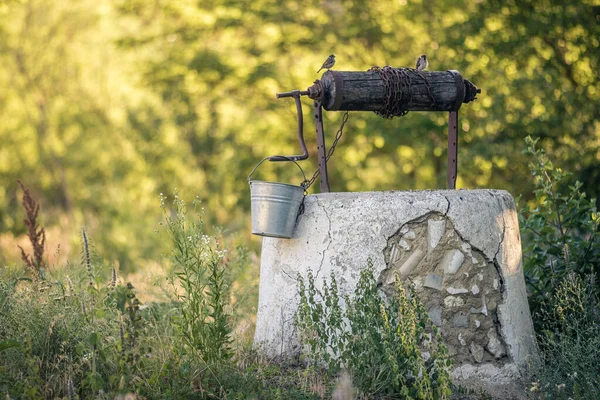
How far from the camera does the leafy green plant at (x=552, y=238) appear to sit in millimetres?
5262

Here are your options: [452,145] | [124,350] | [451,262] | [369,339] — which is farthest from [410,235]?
[124,350]

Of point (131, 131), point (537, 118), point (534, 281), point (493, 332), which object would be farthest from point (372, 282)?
point (131, 131)

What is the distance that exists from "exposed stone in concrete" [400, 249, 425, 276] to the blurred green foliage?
4472mm

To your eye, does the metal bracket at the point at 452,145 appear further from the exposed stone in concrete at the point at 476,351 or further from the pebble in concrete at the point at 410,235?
the exposed stone in concrete at the point at 476,351

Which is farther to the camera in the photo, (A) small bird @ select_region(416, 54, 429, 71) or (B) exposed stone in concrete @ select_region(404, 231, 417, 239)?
(A) small bird @ select_region(416, 54, 429, 71)

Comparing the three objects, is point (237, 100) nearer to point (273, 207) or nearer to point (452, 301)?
point (273, 207)

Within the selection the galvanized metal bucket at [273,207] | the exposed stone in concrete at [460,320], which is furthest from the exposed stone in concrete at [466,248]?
the galvanized metal bucket at [273,207]

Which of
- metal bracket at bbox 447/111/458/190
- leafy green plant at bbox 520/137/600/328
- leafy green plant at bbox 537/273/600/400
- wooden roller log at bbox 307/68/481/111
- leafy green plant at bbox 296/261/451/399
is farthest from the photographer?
leafy green plant at bbox 520/137/600/328

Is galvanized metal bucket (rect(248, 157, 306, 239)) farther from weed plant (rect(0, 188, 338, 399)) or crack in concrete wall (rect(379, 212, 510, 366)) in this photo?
crack in concrete wall (rect(379, 212, 510, 366))

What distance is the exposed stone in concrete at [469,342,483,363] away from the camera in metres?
4.34

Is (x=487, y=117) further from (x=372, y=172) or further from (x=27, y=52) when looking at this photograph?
(x=27, y=52)

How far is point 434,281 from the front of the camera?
4301 mm

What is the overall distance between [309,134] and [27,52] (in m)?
6.54

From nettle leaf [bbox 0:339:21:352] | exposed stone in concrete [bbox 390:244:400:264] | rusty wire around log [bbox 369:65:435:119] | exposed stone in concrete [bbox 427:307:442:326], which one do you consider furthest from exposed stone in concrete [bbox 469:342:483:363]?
nettle leaf [bbox 0:339:21:352]
